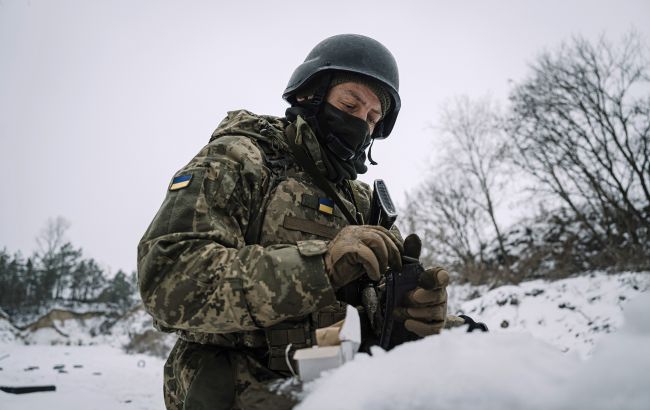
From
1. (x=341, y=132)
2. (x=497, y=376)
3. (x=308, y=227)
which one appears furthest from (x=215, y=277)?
(x=341, y=132)

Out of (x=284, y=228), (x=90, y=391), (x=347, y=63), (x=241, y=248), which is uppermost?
(x=347, y=63)

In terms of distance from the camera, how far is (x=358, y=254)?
47.4 inches

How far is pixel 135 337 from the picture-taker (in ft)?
75.9

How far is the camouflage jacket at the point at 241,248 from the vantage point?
3.96 ft

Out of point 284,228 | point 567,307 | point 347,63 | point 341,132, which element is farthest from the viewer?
point 567,307

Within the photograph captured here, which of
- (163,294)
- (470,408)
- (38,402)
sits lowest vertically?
(38,402)

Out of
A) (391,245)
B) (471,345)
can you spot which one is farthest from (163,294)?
(471,345)

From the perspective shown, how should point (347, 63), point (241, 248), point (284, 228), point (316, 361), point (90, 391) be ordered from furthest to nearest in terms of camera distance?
point (90, 391)
point (347, 63)
point (284, 228)
point (241, 248)
point (316, 361)

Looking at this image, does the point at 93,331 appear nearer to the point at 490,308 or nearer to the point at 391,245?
the point at 490,308

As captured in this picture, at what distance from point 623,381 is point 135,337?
27178 mm

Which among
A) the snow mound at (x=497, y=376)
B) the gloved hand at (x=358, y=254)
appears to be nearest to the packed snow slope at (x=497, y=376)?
the snow mound at (x=497, y=376)

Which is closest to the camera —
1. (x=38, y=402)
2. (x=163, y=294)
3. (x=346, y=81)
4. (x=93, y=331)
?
(x=163, y=294)

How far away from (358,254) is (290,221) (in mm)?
576

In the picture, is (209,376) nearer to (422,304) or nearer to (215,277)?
(215,277)
